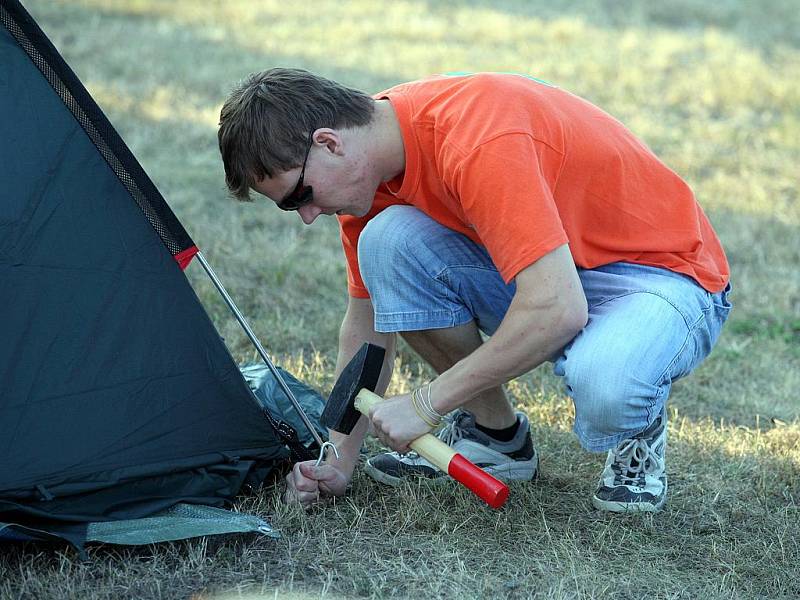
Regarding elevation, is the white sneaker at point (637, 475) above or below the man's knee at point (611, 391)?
below

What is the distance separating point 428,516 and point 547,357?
1.86 feet

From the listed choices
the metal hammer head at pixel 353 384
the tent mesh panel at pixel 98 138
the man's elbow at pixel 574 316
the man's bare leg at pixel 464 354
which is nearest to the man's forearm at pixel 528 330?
the man's elbow at pixel 574 316

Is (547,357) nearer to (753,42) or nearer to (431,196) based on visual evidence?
(431,196)

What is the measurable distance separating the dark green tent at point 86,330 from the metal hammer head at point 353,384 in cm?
32

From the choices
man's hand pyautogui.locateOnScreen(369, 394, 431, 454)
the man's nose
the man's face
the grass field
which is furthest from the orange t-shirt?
the grass field

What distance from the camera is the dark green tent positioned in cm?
243

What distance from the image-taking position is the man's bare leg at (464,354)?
275 cm

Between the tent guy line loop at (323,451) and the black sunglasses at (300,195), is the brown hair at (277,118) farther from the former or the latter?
the tent guy line loop at (323,451)

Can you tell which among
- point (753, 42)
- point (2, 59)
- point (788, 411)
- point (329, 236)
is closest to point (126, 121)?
point (329, 236)

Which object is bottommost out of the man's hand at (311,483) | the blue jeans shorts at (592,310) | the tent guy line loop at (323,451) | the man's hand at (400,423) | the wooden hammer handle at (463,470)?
the man's hand at (311,483)

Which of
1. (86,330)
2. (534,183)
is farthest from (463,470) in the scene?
(86,330)

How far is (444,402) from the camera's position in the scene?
2.37 meters

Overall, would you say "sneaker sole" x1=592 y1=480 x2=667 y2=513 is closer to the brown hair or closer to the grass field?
the grass field

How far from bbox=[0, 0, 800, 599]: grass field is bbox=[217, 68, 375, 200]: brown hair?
911 mm
